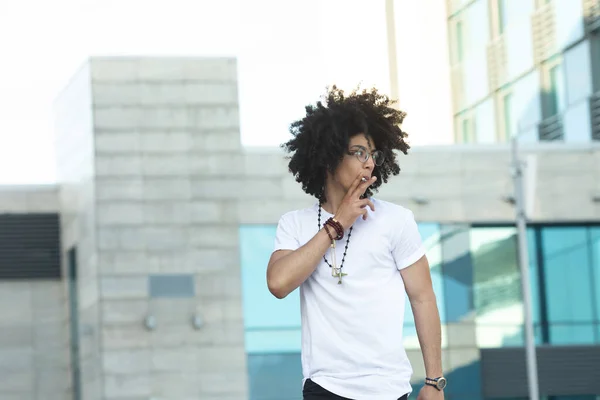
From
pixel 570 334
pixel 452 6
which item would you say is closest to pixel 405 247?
pixel 570 334

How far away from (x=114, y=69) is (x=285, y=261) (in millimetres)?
22542

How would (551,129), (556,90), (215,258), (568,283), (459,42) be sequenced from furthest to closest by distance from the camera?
(459,42)
(551,129)
(556,90)
(568,283)
(215,258)

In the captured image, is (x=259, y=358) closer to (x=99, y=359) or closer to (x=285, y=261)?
(x=99, y=359)

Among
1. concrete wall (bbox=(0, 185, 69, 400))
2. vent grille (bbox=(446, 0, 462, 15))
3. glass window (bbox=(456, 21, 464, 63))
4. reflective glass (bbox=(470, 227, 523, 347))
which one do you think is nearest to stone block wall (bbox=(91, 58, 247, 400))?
concrete wall (bbox=(0, 185, 69, 400))

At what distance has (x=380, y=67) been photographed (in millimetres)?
38656

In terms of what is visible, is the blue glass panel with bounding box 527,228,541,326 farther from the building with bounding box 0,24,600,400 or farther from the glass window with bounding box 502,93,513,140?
the glass window with bounding box 502,93,513,140

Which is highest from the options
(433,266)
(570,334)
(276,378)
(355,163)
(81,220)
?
(81,220)

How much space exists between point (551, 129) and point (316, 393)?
1017 inches

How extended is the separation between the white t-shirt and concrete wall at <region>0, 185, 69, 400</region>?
23990mm

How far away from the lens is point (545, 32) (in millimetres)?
29766

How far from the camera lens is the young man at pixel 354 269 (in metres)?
4.70

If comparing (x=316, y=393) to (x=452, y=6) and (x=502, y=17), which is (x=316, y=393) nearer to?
(x=502, y=17)

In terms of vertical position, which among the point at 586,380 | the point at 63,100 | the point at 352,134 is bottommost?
the point at 586,380

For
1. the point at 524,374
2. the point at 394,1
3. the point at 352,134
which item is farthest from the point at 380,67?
the point at 352,134
